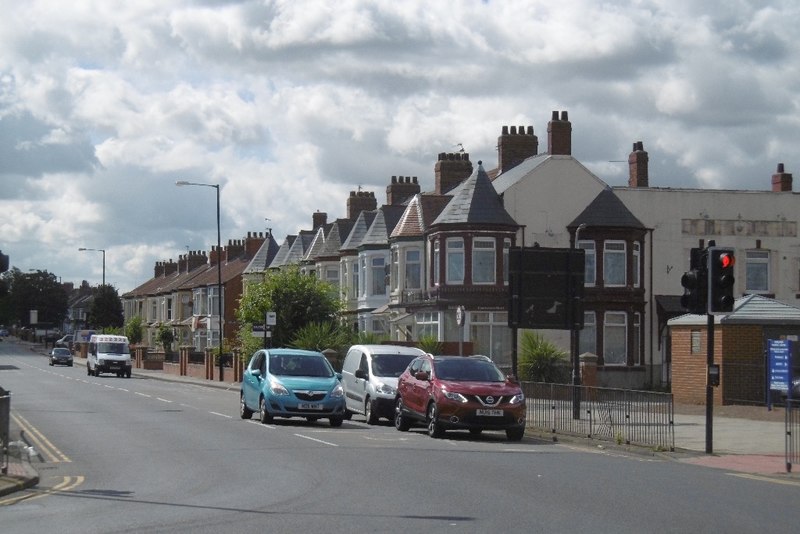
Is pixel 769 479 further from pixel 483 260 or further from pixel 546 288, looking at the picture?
pixel 483 260

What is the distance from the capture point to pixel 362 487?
14.8m

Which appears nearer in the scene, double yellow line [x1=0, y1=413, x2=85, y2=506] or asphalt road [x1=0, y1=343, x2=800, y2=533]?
asphalt road [x1=0, y1=343, x2=800, y2=533]

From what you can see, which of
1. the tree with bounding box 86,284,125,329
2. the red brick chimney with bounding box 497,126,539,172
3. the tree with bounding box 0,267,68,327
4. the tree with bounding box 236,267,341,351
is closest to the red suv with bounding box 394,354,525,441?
the tree with bounding box 236,267,341,351

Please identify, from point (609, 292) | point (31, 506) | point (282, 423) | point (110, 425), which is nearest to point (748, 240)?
point (609, 292)

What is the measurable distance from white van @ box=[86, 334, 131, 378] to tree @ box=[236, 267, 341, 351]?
612 inches

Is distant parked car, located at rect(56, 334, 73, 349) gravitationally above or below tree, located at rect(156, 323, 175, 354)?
below

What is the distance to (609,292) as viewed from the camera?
48.2 meters

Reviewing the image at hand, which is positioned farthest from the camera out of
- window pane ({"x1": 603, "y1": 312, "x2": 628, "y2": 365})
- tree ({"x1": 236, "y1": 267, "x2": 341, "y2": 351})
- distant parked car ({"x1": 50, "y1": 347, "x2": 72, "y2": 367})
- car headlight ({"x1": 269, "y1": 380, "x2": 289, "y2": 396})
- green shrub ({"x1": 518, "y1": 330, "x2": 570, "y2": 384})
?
distant parked car ({"x1": 50, "y1": 347, "x2": 72, "y2": 367})

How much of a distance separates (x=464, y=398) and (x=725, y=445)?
477cm

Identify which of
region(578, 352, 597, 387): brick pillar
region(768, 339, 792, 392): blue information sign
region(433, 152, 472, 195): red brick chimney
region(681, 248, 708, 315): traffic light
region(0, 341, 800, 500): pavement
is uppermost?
region(433, 152, 472, 195): red brick chimney

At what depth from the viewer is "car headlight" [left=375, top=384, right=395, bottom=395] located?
27.3 meters

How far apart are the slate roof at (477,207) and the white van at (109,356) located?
23.6 m

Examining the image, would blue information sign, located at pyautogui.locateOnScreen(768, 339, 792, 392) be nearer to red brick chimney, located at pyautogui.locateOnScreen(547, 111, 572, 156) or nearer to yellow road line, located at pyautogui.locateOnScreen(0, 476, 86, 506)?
yellow road line, located at pyautogui.locateOnScreen(0, 476, 86, 506)

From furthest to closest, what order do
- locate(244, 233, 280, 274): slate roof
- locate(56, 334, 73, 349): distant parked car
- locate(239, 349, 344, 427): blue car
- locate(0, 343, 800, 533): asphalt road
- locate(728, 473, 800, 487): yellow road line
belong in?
locate(56, 334, 73, 349): distant parked car
locate(244, 233, 280, 274): slate roof
locate(239, 349, 344, 427): blue car
locate(728, 473, 800, 487): yellow road line
locate(0, 343, 800, 533): asphalt road
